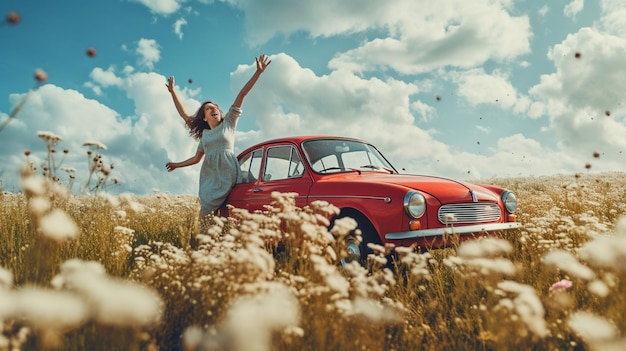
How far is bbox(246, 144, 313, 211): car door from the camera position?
548 cm

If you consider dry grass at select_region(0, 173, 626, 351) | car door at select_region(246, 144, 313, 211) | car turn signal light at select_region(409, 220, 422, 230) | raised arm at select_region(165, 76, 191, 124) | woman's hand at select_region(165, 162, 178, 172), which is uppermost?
raised arm at select_region(165, 76, 191, 124)

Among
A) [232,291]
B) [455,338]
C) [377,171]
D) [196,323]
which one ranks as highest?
[377,171]

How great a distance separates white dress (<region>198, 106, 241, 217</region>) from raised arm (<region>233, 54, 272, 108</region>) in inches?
5.6

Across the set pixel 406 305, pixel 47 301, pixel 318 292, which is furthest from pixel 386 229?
pixel 47 301

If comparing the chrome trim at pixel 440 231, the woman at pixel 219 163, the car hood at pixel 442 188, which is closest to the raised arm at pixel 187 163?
the woman at pixel 219 163

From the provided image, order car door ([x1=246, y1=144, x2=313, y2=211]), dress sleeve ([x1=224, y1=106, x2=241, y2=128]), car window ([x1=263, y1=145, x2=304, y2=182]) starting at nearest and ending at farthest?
car door ([x1=246, y1=144, x2=313, y2=211]) < car window ([x1=263, y1=145, x2=304, y2=182]) < dress sleeve ([x1=224, y1=106, x2=241, y2=128])

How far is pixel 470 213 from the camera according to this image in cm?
477

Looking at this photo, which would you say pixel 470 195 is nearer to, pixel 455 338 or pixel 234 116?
pixel 455 338

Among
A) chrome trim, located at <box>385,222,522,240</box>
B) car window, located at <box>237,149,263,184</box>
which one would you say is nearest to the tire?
chrome trim, located at <box>385,222,522,240</box>

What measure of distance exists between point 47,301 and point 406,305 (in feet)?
8.76

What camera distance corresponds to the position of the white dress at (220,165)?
6629 millimetres

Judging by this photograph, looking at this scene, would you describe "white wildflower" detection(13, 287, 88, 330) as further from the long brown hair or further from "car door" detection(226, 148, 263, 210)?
the long brown hair

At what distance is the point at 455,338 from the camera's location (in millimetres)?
3051

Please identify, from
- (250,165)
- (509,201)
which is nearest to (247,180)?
(250,165)
